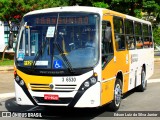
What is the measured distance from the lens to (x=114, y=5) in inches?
1367

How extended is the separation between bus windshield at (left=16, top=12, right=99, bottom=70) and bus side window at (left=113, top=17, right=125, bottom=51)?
4.50ft

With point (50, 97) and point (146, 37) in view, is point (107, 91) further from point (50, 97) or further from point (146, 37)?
point (146, 37)

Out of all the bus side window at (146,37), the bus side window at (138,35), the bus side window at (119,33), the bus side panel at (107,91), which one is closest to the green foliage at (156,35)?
the bus side window at (146,37)

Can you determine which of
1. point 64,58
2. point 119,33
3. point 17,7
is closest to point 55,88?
point 64,58

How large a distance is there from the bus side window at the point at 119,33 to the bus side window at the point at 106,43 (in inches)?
27.4

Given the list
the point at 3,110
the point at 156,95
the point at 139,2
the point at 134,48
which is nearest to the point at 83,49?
the point at 3,110

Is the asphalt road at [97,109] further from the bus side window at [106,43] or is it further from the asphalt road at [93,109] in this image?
the bus side window at [106,43]

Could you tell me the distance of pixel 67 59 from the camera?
8812 millimetres

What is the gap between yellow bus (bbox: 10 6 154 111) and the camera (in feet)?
28.5

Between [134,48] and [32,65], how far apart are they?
15.2ft

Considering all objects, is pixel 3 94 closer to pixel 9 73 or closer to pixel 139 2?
pixel 9 73

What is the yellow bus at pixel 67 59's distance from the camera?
870 centimetres

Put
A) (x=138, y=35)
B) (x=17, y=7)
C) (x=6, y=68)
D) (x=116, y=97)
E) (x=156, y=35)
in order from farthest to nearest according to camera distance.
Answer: (x=156, y=35)
(x=17, y=7)
(x=6, y=68)
(x=138, y=35)
(x=116, y=97)

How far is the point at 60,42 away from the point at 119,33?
2316 millimetres
